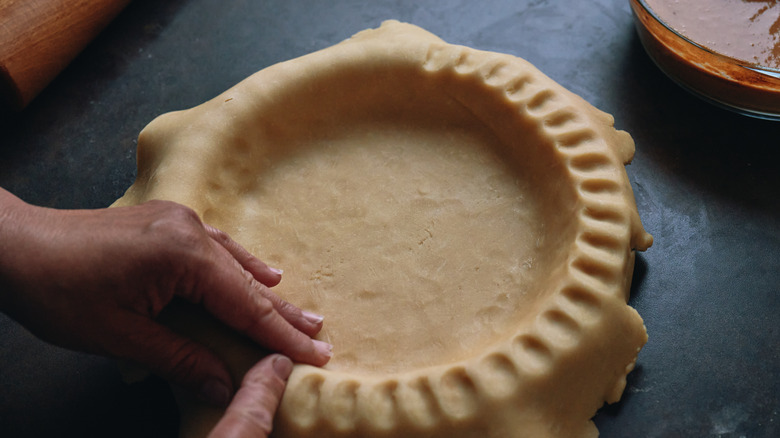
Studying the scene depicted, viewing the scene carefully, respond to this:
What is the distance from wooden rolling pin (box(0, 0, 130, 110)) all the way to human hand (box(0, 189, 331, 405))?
102cm

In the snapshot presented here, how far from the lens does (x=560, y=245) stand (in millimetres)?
1571

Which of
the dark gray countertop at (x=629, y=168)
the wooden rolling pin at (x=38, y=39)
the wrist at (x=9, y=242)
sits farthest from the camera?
the wooden rolling pin at (x=38, y=39)

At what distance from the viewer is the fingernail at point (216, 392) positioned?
1.38m

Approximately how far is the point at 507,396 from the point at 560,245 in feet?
1.47

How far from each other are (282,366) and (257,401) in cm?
10

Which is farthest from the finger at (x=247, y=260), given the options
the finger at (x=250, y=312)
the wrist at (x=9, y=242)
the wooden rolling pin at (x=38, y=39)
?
the wooden rolling pin at (x=38, y=39)

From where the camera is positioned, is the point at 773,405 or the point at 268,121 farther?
the point at 268,121

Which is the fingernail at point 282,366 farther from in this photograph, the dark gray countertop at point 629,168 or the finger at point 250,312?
the dark gray countertop at point 629,168

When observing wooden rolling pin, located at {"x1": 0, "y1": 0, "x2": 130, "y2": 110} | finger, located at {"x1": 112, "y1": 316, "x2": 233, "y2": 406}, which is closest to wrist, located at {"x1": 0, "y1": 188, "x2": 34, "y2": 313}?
finger, located at {"x1": 112, "y1": 316, "x2": 233, "y2": 406}

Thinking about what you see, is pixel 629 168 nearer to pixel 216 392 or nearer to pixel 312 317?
pixel 312 317

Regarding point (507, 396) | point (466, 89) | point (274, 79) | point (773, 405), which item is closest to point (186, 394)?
point (507, 396)

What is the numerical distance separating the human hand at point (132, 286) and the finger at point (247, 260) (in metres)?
0.06

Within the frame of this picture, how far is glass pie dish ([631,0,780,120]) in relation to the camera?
6.07 ft

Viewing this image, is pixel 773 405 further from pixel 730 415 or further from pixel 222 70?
pixel 222 70
